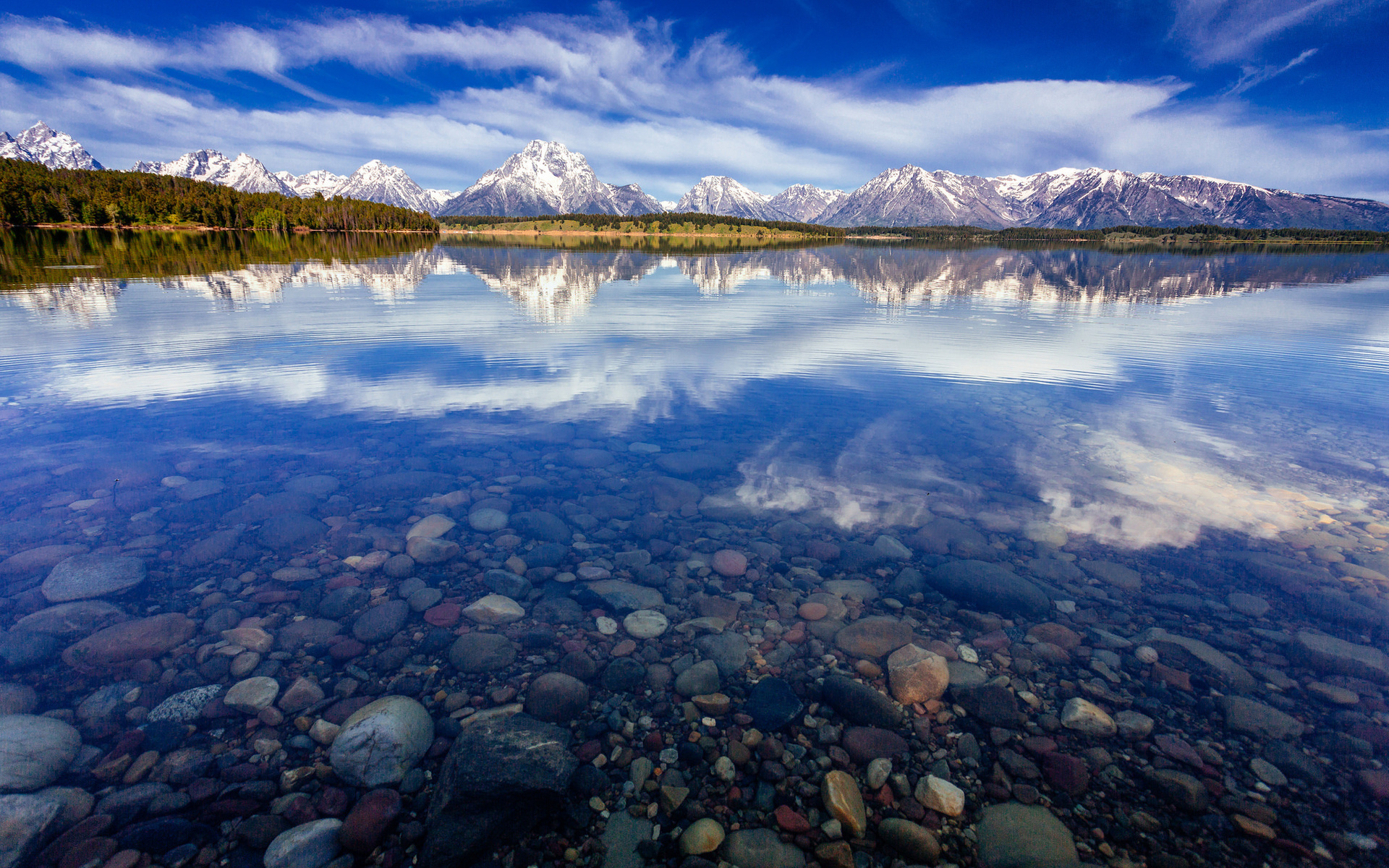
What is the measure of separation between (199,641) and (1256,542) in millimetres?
19132

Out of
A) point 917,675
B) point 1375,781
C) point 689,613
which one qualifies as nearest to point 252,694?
point 689,613

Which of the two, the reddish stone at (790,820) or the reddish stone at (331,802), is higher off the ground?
the reddish stone at (331,802)

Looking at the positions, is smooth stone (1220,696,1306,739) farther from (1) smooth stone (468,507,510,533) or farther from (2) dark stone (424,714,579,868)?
(1) smooth stone (468,507,510,533)

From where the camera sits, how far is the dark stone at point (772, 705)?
749 centimetres

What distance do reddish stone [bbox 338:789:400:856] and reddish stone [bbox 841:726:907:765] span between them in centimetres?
517

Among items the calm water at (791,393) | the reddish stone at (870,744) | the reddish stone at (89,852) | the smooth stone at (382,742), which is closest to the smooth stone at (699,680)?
the reddish stone at (870,744)

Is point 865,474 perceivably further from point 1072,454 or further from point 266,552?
point 266,552

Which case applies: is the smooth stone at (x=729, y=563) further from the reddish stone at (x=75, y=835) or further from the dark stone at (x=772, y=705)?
the reddish stone at (x=75, y=835)

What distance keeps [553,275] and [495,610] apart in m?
68.2

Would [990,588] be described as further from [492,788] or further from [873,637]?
[492,788]

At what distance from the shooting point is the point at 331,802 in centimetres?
616

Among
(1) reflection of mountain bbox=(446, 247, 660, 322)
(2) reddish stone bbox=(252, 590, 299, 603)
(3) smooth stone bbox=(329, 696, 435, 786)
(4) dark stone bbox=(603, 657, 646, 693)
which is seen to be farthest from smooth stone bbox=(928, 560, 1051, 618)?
(1) reflection of mountain bbox=(446, 247, 660, 322)

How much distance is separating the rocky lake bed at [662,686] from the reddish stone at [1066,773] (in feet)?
0.15

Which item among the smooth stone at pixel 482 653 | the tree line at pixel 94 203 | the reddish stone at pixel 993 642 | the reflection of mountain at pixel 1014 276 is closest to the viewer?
the smooth stone at pixel 482 653
